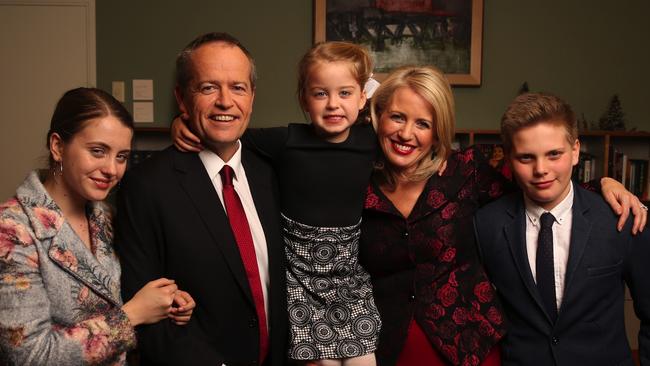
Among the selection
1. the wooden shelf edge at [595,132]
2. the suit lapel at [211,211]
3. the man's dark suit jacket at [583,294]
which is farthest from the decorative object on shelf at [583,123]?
the suit lapel at [211,211]

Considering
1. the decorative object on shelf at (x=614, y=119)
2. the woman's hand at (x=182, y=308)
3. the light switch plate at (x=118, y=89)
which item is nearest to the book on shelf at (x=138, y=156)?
the light switch plate at (x=118, y=89)

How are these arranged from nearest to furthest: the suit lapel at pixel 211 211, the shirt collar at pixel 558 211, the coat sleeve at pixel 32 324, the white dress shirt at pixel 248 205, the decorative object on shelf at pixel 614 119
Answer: the coat sleeve at pixel 32 324
the suit lapel at pixel 211 211
the white dress shirt at pixel 248 205
the shirt collar at pixel 558 211
the decorative object on shelf at pixel 614 119

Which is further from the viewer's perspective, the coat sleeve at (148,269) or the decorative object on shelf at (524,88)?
the decorative object on shelf at (524,88)

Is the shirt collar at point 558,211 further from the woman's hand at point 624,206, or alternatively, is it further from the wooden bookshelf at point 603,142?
the wooden bookshelf at point 603,142

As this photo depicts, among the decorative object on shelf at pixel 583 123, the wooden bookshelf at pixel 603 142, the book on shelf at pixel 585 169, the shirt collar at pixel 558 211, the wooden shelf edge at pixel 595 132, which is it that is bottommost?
the book on shelf at pixel 585 169

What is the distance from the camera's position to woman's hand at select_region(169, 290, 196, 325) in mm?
1630

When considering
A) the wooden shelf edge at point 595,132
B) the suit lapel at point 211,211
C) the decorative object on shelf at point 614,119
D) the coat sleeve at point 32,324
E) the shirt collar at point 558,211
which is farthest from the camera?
the decorative object on shelf at point 614,119

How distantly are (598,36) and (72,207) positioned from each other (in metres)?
4.89

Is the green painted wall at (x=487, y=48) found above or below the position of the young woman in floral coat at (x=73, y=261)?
above

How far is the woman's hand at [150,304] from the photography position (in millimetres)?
1564

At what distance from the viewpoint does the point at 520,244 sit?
1.90m

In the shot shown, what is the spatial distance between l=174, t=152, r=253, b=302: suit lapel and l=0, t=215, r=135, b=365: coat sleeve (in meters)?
0.38

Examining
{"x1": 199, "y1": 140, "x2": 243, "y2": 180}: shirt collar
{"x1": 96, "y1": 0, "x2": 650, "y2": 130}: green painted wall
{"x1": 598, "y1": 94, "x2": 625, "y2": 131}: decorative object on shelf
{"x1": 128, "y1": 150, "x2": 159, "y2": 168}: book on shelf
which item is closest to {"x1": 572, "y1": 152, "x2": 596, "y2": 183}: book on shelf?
{"x1": 598, "y1": 94, "x2": 625, "y2": 131}: decorative object on shelf

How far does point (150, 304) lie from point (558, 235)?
1341mm
